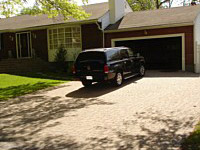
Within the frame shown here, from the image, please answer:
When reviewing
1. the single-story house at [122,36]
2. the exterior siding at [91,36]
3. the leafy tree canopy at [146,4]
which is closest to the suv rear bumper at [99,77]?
the single-story house at [122,36]

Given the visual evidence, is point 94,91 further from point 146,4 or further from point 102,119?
point 146,4

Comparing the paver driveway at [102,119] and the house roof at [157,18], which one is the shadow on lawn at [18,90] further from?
the house roof at [157,18]

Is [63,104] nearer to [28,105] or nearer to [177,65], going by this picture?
[28,105]

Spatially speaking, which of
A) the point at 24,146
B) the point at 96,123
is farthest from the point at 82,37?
the point at 24,146

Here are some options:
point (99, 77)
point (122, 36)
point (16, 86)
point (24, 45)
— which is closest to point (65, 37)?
point (24, 45)

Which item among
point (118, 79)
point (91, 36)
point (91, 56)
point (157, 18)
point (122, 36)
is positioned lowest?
point (118, 79)

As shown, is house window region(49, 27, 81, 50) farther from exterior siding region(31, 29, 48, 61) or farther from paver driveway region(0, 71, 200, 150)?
paver driveway region(0, 71, 200, 150)

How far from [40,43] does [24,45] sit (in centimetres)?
200

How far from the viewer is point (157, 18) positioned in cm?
1953

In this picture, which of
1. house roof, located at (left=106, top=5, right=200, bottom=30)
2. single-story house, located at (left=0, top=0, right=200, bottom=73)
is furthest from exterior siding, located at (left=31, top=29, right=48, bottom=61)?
house roof, located at (left=106, top=5, right=200, bottom=30)

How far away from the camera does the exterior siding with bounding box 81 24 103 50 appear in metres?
20.3

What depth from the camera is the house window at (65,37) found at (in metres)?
21.2

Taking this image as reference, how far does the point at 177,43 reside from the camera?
1848 cm

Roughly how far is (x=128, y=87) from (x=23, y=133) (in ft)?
21.0
